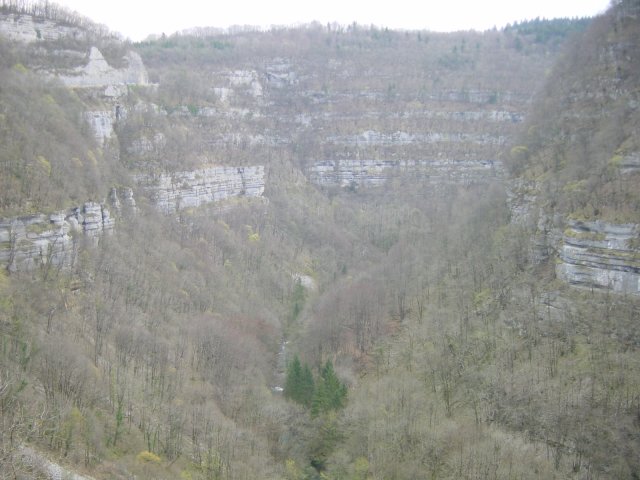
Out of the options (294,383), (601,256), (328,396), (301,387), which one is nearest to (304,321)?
(294,383)

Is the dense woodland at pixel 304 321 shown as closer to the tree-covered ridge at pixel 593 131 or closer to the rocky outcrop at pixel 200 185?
the tree-covered ridge at pixel 593 131

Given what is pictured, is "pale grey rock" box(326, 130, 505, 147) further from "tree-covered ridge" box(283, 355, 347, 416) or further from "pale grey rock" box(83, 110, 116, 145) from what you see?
"tree-covered ridge" box(283, 355, 347, 416)

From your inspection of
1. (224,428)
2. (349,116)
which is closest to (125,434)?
(224,428)

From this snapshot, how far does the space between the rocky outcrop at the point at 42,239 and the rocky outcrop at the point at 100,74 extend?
23693 millimetres

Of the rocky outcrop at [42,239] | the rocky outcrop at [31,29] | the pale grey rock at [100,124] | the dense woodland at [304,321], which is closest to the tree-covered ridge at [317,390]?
the dense woodland at [304,321]

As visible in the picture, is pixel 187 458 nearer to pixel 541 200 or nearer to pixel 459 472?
pixel 459 472

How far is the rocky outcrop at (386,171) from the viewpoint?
11012 cm

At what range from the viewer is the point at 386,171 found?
113125 millimetres

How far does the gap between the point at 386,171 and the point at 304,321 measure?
54023 millimetres

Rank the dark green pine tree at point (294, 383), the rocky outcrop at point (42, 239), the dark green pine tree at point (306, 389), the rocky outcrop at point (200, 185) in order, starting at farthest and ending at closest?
the rocky outcrop at point (200, 185) < the dark green pine tree at point (294, 383) < the dark green pine tree at point (306, 389) < the rocky outcrop at point (42, 239)

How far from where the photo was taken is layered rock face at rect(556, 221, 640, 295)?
130ft

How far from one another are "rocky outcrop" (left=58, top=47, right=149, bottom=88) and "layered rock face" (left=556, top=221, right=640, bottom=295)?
53853 millimetres

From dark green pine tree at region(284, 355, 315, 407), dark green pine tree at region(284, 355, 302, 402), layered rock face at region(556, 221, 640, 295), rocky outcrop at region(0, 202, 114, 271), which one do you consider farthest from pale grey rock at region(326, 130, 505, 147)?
dark green pine tree at region(284, 355, 315, 407)

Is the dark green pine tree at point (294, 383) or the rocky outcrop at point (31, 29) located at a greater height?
the rocky outcrop at point (31, 29)
